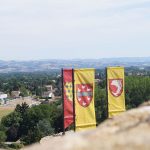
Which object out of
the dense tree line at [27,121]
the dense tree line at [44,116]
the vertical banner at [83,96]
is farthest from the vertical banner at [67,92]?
the dense tree line at [27,121]

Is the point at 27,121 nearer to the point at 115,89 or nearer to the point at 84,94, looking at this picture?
the point at 115,89

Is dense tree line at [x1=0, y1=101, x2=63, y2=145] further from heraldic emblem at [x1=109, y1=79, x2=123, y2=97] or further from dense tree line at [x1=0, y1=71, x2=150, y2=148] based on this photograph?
heraldic emblem at [x1=109, y1=79, x2=123, y2=97]

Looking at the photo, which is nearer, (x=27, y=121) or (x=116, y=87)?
(x=116, y=87)

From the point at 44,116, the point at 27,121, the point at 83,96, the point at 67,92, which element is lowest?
the point at 27,121

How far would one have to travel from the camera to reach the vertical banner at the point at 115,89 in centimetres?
1600

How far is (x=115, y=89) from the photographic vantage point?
53.0ft

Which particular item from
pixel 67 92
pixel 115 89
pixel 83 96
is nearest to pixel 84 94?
pixel 83 96

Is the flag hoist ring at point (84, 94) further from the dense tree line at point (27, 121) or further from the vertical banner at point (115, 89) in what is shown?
the dense tree line at point (27, 121)

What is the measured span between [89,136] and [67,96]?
36.0 feet

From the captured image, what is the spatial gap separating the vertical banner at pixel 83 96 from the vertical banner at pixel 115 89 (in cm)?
105

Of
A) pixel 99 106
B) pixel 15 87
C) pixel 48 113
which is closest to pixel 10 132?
pixel 48 113

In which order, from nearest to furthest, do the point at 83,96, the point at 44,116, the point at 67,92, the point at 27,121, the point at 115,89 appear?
the point at 83,96 < the point at 67,92 < the point at 115,89 < the point at 27,121 < the point at 44,116

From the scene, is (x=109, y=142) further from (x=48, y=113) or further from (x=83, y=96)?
(x=48, y=113)

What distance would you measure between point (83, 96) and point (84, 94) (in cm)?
7
